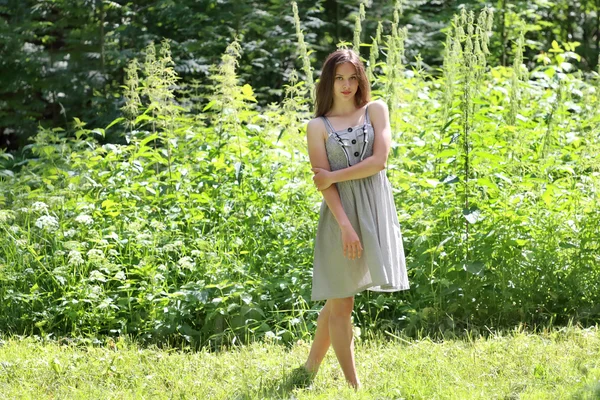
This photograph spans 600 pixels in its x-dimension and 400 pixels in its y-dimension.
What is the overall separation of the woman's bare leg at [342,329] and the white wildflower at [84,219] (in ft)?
6.66

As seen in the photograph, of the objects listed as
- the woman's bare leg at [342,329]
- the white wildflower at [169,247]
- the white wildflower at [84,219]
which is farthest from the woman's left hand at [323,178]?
the white wildflower at [84,219]

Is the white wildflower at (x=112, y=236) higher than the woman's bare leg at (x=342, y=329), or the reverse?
the white wildflower at (x=112, y=236)

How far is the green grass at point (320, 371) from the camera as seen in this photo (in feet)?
12.0

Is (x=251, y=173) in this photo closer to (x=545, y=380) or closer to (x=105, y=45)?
(x=545, y=380)

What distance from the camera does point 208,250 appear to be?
16.2 feet

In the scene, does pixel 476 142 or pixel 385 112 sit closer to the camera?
pixel 385 112

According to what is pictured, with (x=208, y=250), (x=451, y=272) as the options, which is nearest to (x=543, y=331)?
(x=451, y=272)

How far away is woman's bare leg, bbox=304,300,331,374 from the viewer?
3715 mm

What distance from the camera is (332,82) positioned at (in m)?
3.57

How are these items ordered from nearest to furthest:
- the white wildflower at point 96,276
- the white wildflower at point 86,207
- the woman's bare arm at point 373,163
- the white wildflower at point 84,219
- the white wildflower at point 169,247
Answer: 1. the woman's bare arm at point 373,163
2. the white wildflower at point 96,276
3. the white wildflower at point 169,247
4. the white wildflower at point 84,219
5. the white wildflower at point 86,207

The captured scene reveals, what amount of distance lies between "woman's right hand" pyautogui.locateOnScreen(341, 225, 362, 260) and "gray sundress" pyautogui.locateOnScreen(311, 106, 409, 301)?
0.08 meters

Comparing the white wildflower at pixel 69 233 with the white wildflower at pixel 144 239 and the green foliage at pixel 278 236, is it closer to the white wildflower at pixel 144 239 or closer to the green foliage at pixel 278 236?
the green foliage at pixel 278 236

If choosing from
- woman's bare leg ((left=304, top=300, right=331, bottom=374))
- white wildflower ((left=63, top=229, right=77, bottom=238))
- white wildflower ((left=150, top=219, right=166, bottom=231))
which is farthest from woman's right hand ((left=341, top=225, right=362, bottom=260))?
white wildflower ((left=63, top=229, right=77, bottom=238))

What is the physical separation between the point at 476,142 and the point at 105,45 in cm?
633
